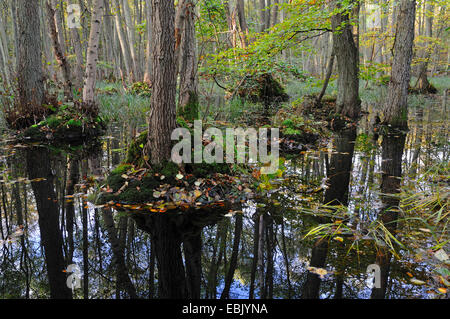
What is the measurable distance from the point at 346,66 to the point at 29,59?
8.66 metres

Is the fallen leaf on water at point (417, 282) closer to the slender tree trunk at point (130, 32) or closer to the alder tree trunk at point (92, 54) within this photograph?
the alder tree trunk at point (92, 54)

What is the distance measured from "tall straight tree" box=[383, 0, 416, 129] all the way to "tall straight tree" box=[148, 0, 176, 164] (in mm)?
6633

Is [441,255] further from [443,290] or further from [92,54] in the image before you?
[92,54]

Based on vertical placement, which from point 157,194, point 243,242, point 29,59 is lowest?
point 243,242

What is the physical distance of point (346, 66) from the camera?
9.31 meters

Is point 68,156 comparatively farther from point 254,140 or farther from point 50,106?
point 254,140

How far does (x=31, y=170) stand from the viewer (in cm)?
517

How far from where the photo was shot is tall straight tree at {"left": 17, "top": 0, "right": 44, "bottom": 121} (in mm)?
7293

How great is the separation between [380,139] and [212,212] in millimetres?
5808

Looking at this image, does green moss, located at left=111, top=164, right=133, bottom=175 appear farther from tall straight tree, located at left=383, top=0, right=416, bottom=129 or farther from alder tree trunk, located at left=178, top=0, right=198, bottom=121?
tall straight tree, located at left=383, top=0, right=416, bottom=129

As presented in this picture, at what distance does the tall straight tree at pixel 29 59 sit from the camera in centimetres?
729

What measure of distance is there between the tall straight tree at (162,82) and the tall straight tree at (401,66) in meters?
6.63

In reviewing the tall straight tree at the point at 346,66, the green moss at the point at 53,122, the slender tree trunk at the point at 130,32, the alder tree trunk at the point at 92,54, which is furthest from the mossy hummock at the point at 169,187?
the slender tree trunk at the point at 130,32

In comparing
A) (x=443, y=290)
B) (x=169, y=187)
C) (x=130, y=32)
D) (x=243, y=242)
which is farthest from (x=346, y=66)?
(x=130, y=32)
